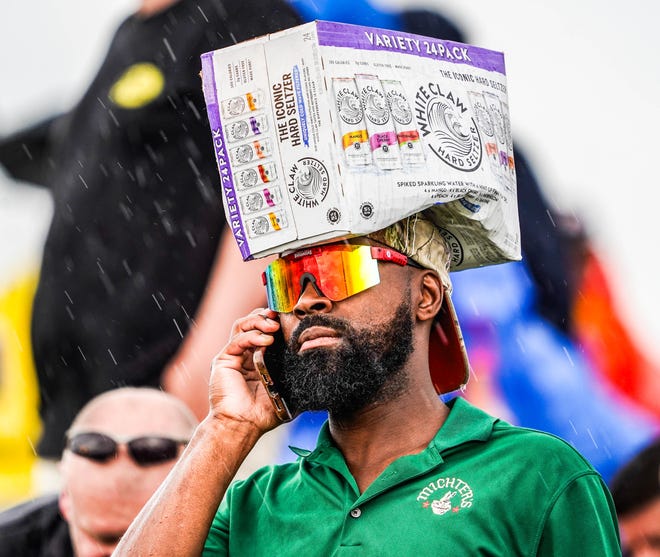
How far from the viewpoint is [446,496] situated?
7.95 feet

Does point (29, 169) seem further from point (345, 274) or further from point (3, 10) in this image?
point (345, 274)

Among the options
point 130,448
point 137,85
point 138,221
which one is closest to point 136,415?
point 130,448

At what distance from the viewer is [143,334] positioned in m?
4.78

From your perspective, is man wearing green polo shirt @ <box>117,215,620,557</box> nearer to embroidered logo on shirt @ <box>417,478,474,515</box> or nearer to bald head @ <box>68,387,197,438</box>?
embroidered logo on shirt @ <box>417,478,474,515</box>

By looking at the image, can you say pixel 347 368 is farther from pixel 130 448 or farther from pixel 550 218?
pixel 130 448

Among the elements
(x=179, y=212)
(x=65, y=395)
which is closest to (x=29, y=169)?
(x=179, y=212)

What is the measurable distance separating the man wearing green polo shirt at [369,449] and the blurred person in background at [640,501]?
130 centimetres

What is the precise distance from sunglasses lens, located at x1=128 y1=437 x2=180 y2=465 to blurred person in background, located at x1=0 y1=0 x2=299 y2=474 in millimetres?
200

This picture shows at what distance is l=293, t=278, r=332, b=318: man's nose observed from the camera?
2701mm

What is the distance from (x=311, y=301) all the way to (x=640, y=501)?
1.89m

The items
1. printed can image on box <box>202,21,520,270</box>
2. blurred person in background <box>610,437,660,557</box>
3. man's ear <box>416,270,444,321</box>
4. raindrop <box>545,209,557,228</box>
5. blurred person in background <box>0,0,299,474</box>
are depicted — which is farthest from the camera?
blurred person in background <box>0,0,299,474</box>

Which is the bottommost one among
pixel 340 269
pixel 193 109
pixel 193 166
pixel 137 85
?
pixel 340 269

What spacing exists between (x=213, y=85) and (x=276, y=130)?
22 centimetres

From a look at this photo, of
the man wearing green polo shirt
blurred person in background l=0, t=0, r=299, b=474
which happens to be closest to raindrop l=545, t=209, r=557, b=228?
blurred person in background l=0, t=0, r=299, b=474
